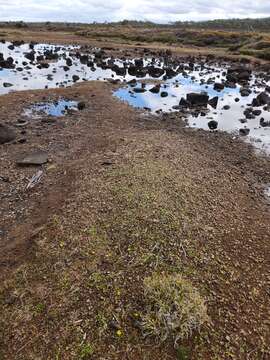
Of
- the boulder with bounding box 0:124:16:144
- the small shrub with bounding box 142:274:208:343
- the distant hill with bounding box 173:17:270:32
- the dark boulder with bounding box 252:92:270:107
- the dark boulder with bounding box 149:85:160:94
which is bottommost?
the distant hill with bounding box 173:17:270:32

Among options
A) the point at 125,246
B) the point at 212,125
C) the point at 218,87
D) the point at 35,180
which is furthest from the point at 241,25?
the point at 125,246

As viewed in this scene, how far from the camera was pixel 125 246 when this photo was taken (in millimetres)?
11312

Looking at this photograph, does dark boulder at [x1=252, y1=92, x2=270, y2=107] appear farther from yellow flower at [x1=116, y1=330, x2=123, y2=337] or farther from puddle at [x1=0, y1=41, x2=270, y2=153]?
yellow flower at [x1=116, y1=330, x2=123, y2=337]

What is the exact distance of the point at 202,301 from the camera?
31.1ft

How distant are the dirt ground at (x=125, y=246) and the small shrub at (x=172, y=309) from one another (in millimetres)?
227

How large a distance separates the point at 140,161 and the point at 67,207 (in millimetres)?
4850

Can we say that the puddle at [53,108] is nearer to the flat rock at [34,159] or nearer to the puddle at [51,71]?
the puddle at [51,71]

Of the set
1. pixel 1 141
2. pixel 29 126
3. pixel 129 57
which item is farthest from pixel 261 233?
pixel 129 57

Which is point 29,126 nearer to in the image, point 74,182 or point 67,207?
point 74,182

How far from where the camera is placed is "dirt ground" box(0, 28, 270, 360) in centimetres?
879

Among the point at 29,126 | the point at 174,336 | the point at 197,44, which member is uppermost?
the point at 174,336

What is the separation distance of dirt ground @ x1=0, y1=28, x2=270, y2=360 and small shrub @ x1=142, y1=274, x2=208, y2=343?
23 centimetres

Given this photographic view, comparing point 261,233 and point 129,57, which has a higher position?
point 261,233

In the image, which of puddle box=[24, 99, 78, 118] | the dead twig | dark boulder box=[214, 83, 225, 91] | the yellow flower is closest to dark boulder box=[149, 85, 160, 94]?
dark boulder box=[214, 83, 225, 91]
